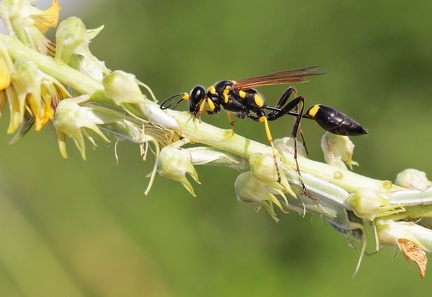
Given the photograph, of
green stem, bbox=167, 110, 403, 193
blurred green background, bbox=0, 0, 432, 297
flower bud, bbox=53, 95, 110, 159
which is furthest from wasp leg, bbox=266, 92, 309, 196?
blurred green background, bbox=0, 0, 432, 297

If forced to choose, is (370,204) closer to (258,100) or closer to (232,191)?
(258,100)

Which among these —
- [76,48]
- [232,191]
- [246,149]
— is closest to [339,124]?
[246,149]

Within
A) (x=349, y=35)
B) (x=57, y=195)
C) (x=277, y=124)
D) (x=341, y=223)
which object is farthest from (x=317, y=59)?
(x=341, y=223)

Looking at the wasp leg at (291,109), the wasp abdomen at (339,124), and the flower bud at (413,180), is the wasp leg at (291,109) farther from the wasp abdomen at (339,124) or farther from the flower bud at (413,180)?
the flower bud at (413,180)

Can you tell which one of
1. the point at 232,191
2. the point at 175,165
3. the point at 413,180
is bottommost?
the point at 232,191

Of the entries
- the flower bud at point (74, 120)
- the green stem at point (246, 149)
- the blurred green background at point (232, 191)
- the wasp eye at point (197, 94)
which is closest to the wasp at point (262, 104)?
the wasp eye at point (197, 94)
